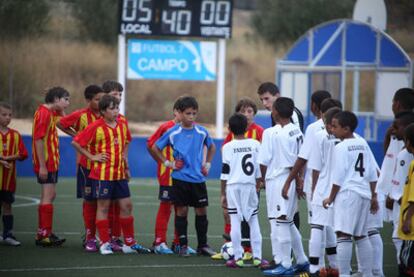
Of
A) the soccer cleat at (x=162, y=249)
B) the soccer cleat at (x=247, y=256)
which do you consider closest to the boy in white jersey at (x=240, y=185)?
the soccer cleat at (x=247, y=256)

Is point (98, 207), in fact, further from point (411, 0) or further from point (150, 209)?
point (411, 0)

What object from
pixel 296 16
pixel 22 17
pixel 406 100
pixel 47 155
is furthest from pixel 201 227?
pixel 296 16

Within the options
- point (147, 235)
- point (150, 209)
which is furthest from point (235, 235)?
point (150, 209)

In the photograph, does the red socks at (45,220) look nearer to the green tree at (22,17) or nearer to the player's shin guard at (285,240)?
the player's shin guard at (285,240)

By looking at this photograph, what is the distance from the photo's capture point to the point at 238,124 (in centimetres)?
960

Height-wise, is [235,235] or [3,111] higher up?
[3,111]

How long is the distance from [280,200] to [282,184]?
0.16 metres

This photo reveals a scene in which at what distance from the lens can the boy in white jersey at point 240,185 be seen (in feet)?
31.2

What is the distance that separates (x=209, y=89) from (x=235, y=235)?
25829 millimetres

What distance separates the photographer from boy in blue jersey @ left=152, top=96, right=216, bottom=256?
10195 mm

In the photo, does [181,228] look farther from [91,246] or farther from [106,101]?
[106,101]

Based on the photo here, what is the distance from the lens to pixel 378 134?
887 inches

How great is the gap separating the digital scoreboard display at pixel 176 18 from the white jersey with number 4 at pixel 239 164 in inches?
489

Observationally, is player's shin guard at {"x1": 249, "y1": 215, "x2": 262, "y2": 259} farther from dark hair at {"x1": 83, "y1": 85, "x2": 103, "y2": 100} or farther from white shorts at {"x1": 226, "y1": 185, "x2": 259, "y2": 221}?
dark hair at {"x1": 83, "y1": 85, "x2": 103, "y2": 100}
